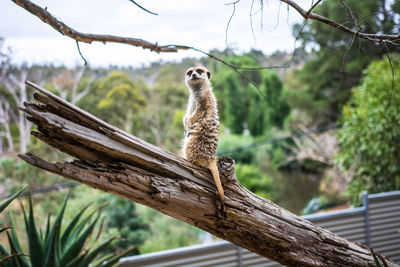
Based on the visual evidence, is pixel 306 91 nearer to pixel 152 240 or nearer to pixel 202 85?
pixel 152 240

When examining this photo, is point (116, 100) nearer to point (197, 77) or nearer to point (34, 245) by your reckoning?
point (197, 77)

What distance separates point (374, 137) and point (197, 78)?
2647 millimetres

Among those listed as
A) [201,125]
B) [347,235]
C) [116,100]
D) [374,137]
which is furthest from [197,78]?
[116,100]


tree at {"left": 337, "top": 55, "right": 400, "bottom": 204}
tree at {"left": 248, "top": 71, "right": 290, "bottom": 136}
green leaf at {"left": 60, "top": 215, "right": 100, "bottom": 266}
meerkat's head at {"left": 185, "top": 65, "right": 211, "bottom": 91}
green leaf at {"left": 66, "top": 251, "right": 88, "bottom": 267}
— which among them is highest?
tree at {"left": 248, "top": 71, "right": 290, "bottom": 136}

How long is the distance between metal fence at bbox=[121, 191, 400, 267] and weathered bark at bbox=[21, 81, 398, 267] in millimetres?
915

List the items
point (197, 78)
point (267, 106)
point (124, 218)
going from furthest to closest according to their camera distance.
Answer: point (267, 106), point (124, 218), point (197, 78)

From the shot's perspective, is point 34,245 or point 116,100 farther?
point 116,100

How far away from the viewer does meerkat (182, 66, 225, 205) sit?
4.42ft

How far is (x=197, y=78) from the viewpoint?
5.40 feet

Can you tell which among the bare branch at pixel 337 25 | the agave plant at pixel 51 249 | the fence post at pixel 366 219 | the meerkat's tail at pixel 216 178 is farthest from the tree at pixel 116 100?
the bare branch at pixel 337 25

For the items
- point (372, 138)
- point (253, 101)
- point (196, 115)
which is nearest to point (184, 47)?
point (196, 115)

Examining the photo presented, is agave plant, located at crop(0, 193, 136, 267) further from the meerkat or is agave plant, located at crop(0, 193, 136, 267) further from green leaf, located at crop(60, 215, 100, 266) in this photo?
the meerkat

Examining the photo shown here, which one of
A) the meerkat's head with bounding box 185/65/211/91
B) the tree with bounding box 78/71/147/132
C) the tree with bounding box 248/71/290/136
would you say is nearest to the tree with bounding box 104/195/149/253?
the tree with bounding box 78/71/147/132

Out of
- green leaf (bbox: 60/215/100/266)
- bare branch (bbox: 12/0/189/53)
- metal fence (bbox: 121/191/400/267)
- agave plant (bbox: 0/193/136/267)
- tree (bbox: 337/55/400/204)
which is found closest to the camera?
bare branch (bbox: 12/0/189/53)
